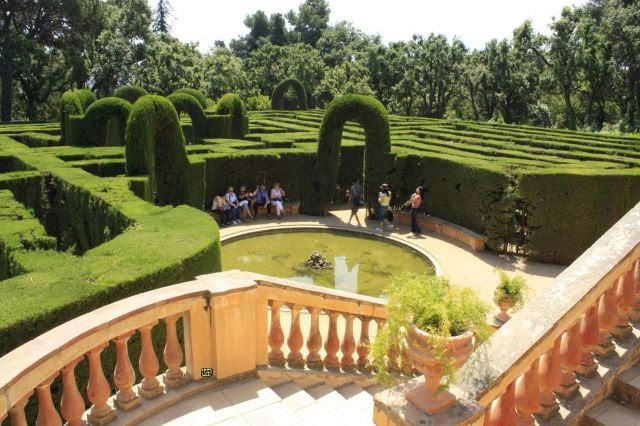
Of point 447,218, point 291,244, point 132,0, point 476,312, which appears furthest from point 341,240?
point 132,0

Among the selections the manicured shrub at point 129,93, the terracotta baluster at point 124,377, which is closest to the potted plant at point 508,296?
the terracotta baluster at point 124,377

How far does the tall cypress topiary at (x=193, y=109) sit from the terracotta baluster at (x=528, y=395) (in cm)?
2179

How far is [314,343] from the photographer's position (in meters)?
5.64

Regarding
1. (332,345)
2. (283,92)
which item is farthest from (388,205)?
(283,92)

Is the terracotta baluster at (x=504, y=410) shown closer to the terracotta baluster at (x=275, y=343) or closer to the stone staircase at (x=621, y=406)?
the stone staircase at (x=621, y=406)

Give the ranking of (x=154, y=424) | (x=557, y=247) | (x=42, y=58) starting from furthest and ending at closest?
(x=42, y=58)
(x=557, y=247)
(x=154, y=424)

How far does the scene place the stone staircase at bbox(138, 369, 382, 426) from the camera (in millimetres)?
4215

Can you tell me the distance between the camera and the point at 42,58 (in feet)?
Result: 129

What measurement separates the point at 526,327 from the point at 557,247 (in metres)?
11.6

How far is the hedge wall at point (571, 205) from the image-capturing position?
13.7 m

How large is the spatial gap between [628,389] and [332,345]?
2929mm

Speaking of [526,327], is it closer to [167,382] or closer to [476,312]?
[476,312]

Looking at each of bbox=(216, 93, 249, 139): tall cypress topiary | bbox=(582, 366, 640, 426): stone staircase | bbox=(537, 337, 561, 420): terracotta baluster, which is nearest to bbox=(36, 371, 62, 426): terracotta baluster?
bbox=(537, 337, 561, 420): terracotta baluster

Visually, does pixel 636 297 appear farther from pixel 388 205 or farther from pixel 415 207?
pixel 388 205
